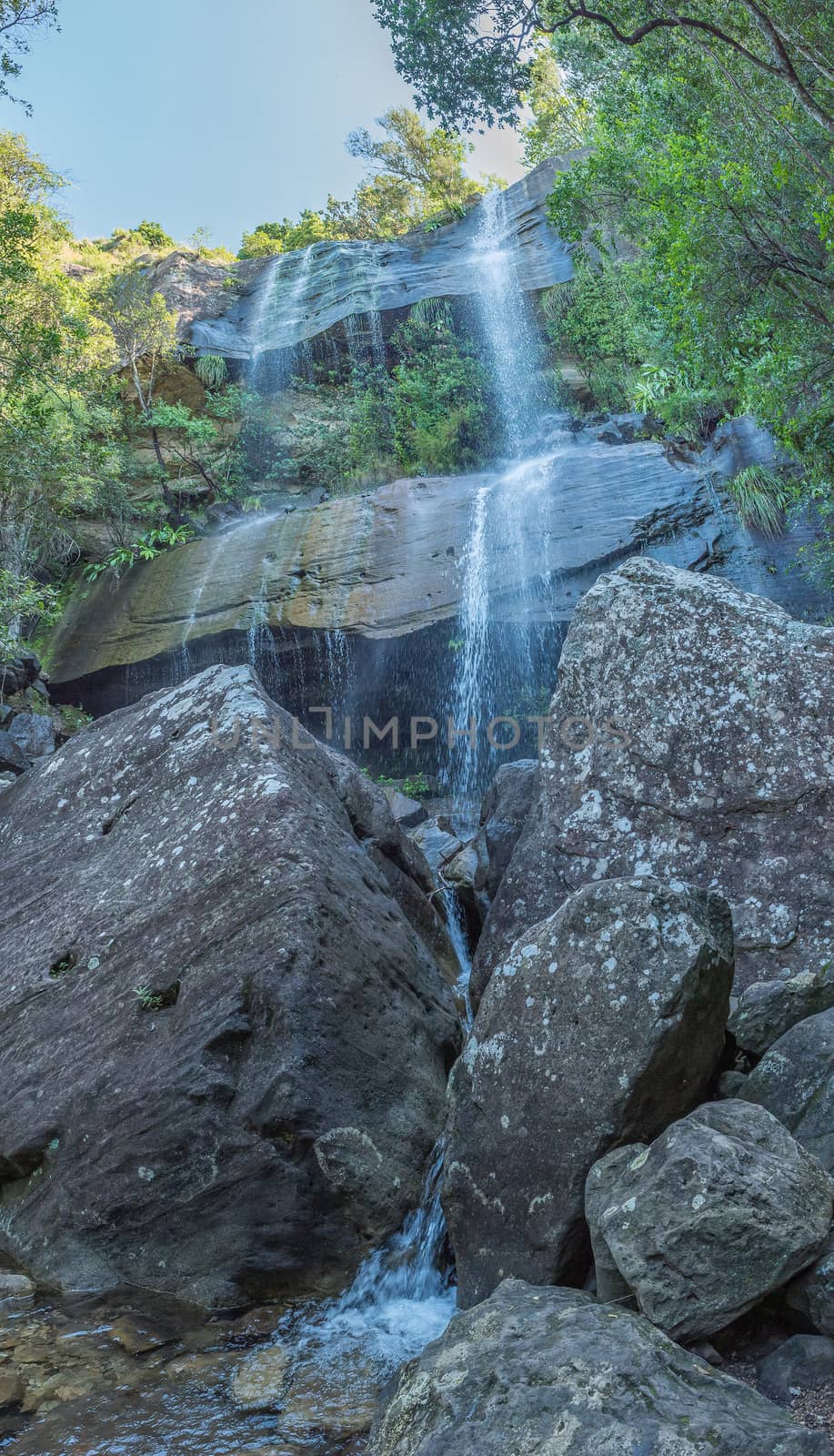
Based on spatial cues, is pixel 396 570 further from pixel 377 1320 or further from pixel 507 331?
pixel 377 1320

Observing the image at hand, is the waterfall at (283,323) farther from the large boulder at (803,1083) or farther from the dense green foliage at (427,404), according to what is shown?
the large boulder at (803,1083)

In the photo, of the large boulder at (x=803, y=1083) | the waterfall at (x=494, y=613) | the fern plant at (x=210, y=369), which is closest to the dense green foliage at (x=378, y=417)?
the fern plant at (x=210, y=369)

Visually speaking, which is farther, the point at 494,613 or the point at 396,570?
the point at 396,570

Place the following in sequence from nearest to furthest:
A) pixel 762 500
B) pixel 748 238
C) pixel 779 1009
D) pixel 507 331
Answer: pixel 779 1009
pixel 748 238
pixel 762 500
pixel 507 331

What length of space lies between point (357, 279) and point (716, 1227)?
82.4 feet

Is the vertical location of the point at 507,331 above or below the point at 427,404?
above

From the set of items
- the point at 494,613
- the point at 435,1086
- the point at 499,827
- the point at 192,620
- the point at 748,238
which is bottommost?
the point at 435,1086

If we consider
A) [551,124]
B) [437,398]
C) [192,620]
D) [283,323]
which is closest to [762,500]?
[192,620]

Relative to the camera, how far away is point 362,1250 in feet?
14.7

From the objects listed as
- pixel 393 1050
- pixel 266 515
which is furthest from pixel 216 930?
pixel 266 515

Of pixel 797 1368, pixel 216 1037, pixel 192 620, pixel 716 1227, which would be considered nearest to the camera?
pixel 797 1368

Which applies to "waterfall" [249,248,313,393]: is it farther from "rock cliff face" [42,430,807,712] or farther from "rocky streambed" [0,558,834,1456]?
"rocky streambed" [0,558,834,1456]

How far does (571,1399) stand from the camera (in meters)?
2.42

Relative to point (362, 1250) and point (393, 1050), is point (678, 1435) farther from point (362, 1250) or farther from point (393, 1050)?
point (393, 1050)
